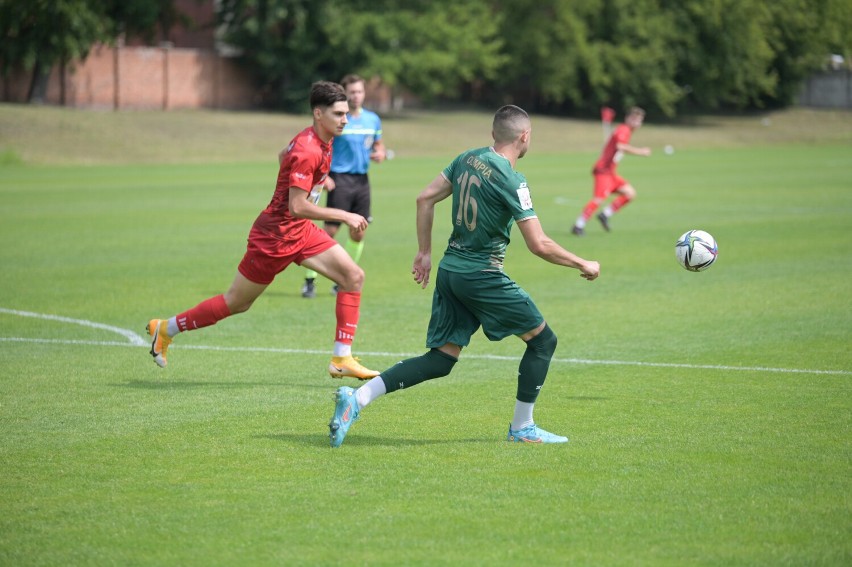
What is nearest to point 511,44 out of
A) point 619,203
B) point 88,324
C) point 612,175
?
point 619,203

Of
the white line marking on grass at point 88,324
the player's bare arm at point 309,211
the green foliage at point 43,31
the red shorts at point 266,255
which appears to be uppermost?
the green foliage at point 43,31

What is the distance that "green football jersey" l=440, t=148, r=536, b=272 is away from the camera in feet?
22.5

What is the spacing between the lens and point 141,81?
51.6 meters

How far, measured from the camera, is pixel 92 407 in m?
8.14

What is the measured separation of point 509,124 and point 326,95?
2.08 metres

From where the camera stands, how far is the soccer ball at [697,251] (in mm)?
9578

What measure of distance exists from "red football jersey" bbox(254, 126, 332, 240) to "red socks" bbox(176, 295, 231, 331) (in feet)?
2.34

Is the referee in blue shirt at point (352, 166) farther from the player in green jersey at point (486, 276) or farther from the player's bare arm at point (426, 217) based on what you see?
the player in green jersey at point (486, 276)

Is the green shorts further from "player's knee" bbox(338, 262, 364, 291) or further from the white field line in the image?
the white field line

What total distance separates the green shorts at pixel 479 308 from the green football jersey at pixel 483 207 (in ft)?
0.28

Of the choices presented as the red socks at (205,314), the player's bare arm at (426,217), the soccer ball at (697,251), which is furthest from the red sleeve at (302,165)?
the soccer ball at (697,251)

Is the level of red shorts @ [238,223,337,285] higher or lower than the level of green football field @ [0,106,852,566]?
higher

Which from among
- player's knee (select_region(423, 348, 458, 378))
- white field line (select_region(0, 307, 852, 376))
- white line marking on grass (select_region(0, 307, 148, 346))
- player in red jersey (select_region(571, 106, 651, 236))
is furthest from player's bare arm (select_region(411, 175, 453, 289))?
player in red jersey (select_region(571, 106, 651, 236))

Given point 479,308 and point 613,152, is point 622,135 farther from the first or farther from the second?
point 479,308
